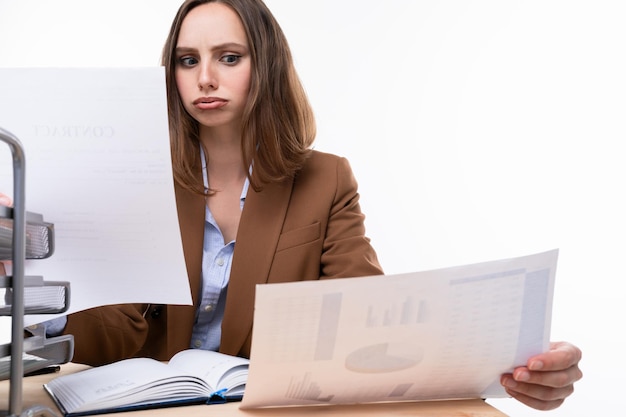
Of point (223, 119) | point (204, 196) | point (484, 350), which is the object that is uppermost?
point (223, 119)

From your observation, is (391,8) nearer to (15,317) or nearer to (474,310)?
(474,310)

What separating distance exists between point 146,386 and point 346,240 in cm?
73

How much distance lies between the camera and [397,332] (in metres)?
0.87

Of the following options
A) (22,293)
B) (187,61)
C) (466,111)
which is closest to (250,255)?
(187,61)

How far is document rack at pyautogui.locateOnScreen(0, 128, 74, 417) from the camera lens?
0.73 meters

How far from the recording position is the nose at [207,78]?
1498 mm

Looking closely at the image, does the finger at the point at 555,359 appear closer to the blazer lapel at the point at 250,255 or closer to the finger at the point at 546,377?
the finger at the point at 546,377

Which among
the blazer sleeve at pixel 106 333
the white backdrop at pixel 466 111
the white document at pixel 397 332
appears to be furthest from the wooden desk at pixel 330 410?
the white backdrop at pixel 466 111

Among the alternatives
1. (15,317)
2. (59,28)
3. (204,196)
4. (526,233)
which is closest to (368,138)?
(526,233)

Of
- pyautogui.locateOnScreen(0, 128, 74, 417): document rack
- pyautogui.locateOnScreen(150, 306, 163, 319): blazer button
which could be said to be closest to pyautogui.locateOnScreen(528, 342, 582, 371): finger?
pyautogui.locateOnScreen(0, 128, 74, 417): document rack

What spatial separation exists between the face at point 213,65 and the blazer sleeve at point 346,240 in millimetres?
277

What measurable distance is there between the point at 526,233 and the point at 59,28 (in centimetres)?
207

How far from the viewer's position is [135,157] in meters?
0.91

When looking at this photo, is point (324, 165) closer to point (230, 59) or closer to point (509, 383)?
point (230, 59)
